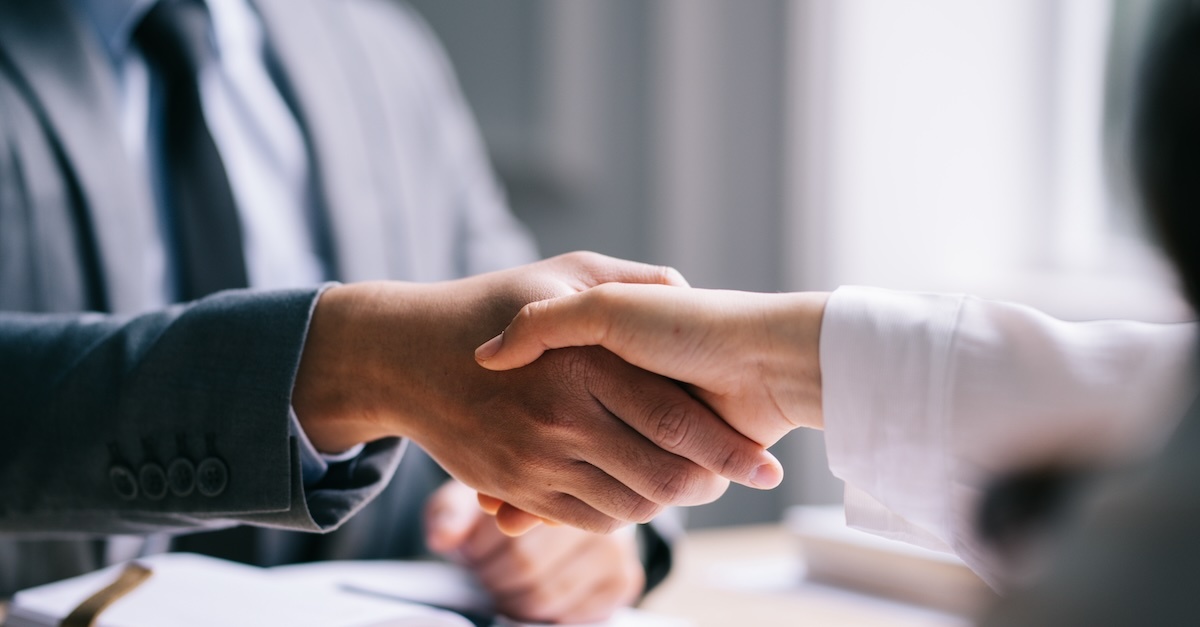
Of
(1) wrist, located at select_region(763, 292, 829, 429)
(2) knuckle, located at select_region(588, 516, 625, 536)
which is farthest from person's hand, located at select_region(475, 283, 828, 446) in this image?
(2) knuckle, located at select_region(588, 516, 625, 536)

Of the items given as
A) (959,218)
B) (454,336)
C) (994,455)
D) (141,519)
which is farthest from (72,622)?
(959,218)

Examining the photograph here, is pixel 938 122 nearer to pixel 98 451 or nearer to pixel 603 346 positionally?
pixel 603 346

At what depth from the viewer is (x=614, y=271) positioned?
62 cm

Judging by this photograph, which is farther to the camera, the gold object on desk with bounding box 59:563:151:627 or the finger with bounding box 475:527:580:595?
the finger with bounding box 475:527:580:595

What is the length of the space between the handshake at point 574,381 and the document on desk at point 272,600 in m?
0.11

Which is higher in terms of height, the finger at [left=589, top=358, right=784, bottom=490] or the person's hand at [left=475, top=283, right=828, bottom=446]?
the person's hand at [left=475, top=283, right=828, bottom=446]

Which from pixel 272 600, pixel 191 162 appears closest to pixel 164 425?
pixel 272 600

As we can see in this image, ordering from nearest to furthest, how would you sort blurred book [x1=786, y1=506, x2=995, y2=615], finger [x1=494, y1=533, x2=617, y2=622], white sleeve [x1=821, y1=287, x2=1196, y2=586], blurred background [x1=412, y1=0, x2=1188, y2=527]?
white sleeve [x1=821, y1=287, x2=1196, y2=586] → finger [x1=494, y1=533, x2=617, y2=622] → blurred book [x1=786, y1=506, x2=995, y2=615] → blurred background [x1=412, y1=0, x2=1188, y2=527]

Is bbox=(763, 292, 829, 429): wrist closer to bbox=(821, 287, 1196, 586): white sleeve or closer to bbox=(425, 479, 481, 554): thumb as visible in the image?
bbox=(821, 287, 1196, 586): white sleeve

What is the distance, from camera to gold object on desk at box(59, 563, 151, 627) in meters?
0.61

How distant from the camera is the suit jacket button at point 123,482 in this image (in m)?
0.67

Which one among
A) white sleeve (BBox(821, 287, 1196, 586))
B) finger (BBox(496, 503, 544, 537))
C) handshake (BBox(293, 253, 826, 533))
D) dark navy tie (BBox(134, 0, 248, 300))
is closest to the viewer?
white sleeve (BBox(821, 287, 1196, 586))

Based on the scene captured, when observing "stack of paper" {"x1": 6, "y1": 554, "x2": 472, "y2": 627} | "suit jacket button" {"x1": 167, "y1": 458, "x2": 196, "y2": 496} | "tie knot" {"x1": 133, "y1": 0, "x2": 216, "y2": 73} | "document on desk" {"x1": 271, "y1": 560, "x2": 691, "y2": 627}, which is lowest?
"document on desk" {"x1": 271, "y1": 560, "x2": 691, "y2": 627}

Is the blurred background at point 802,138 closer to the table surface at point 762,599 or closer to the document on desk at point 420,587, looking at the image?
the table surface at point 762,599
